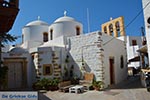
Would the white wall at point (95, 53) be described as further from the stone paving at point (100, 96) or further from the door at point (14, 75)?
the door at point (14, 75)

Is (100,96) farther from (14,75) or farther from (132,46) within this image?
(132,46)

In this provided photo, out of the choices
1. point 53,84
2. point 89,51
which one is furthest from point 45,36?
point 53,84

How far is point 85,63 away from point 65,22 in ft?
24.0

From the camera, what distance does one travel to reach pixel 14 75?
750 inches

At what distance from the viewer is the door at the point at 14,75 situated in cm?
1889

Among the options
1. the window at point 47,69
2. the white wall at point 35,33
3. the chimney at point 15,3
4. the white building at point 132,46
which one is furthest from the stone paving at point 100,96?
the white building at point 132,46

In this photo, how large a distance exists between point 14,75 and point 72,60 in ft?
17.5

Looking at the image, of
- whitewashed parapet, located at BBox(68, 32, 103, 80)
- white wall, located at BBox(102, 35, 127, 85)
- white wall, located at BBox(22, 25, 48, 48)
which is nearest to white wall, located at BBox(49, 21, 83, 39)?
white wall, located at BBox(22, 25, 48, 48)

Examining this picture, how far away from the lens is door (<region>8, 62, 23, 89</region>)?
1889 cm

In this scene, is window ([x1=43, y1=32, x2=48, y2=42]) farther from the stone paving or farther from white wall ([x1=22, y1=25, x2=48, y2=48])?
the stone paving

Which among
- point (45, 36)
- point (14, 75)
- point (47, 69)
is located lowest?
point (14, 75)

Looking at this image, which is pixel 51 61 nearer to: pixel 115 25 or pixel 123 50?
pixel 123 50

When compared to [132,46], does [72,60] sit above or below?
below

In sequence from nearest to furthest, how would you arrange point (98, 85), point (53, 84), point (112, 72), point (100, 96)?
point (100, 96) → point (98, 85) → point (53, 84) → point (112, 72)
